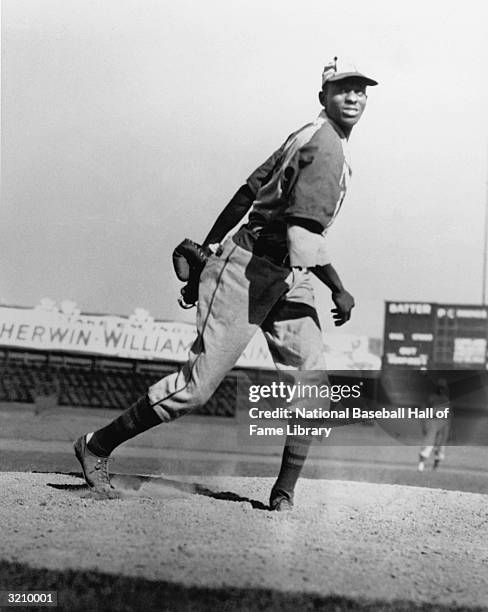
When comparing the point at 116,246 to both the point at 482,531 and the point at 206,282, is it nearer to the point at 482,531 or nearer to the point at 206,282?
the point at 206,282

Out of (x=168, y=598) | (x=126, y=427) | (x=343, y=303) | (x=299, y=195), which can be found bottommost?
(x=168, y=598)

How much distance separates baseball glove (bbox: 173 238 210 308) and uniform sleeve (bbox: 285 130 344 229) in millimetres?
329

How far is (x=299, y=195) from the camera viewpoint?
2307 millimetres

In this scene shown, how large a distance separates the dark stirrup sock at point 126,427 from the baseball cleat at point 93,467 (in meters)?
0.02

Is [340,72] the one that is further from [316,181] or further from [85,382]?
[85,382]

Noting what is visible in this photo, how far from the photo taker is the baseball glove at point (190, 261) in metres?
2.55

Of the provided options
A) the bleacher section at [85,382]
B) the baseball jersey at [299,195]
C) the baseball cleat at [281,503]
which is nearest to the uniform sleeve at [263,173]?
the baseball jersey at [299,195]

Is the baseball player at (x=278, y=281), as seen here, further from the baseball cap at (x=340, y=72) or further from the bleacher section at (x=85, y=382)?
the bleacher section at (x=85, y=382)

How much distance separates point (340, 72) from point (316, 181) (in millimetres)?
368

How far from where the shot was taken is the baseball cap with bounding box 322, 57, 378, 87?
243cm

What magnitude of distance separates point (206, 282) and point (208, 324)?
0.46ft

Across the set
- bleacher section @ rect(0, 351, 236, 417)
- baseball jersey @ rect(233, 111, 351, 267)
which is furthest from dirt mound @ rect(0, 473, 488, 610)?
bleacher section @ rect(0, 351, 236, 417)

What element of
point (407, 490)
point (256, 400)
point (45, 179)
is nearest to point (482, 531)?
point (407, 490)

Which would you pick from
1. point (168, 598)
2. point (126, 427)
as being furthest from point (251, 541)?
point (126, 427)
